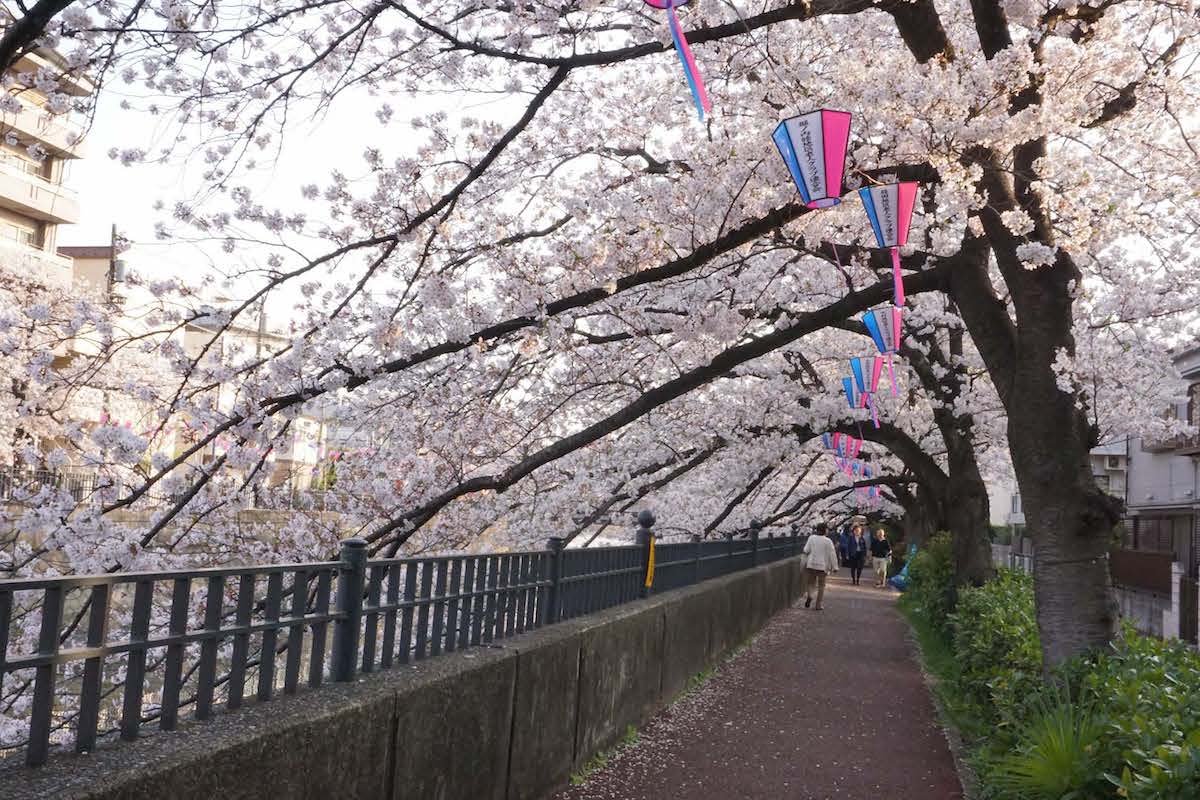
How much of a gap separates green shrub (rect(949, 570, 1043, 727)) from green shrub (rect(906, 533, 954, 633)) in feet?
8.92

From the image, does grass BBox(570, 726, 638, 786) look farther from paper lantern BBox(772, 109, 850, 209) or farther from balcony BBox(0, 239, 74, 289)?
balcony BBox(0, 239, 74, 289)

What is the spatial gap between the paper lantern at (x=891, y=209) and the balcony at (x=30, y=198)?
1187 inches

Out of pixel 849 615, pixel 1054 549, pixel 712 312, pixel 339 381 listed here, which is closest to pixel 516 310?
pixel 339 381

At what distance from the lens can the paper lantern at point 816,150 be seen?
5.99 meters

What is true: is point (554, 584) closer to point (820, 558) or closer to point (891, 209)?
point (891, 209)

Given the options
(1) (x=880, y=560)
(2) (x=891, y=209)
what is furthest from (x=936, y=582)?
(1) (x=880, y=560)

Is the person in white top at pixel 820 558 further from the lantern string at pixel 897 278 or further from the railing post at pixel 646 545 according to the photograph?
the lantern string at pixel 897 278

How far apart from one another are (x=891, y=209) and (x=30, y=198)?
3255 centimetres

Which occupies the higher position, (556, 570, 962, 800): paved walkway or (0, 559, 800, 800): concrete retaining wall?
(0, 559, 800, 800): concrete retaining wall

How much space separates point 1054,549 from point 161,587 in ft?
30.1

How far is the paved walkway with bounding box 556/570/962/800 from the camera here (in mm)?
7055

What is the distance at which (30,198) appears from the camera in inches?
1251

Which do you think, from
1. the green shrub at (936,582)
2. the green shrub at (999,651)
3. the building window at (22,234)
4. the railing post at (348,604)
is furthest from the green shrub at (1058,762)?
the building window at (22,234)

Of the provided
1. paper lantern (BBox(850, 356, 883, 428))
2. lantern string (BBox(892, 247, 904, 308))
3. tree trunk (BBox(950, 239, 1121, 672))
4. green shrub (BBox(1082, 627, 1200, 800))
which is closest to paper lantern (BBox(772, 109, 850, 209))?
lantern string (BBox(892, 247, 904, 308))
